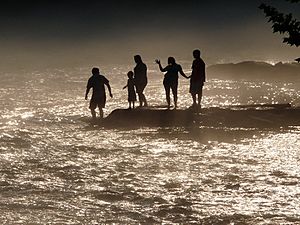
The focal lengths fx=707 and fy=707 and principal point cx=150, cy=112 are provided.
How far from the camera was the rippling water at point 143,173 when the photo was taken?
12031 mm

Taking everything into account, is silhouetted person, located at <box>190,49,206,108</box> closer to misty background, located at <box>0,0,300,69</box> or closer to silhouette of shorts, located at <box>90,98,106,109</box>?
silhouette of shorts, located at <box>90,98,106,109</box>

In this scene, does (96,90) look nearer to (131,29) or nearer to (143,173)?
(143,173)

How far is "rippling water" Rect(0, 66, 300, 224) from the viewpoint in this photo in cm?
1203

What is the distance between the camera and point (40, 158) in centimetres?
1712

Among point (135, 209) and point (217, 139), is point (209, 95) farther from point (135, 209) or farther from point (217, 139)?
point (135, 209)

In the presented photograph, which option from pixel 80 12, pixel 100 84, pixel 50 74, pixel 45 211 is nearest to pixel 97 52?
pixel 50 74

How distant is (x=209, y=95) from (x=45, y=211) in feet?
66.4

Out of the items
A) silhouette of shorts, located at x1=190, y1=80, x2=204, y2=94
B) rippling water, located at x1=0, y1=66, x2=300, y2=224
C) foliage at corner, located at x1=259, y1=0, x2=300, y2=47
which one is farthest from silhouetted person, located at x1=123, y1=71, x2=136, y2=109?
foliage at corner, located at x1=259, y1=0, x2=300, y2=47

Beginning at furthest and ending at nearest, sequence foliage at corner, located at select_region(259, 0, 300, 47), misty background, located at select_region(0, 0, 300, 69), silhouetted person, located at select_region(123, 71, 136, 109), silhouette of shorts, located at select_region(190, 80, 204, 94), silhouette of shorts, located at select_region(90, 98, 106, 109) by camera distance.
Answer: misty background, located at select_region(0, 0, 300, 69) → silhouetted person, located at select_region(123, 71, 136, 109) → silhouette of shorts, located at select_region(90, 98, 106, 109) → silhouette of shorts, located at select_region(190, 80, 204, 94) → foliage at corner, located at select_region(259, 0, 300, 47)

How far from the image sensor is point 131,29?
4690 inches

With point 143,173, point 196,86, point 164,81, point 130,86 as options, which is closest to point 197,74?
point 196,86

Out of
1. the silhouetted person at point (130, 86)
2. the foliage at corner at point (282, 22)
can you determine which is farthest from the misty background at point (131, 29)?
the foliage at corner at point (282, 22)

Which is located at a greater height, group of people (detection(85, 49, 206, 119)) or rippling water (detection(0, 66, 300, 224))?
group of people (detection(85, 49, 206, 119))

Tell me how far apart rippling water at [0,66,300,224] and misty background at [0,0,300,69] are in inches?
2141
